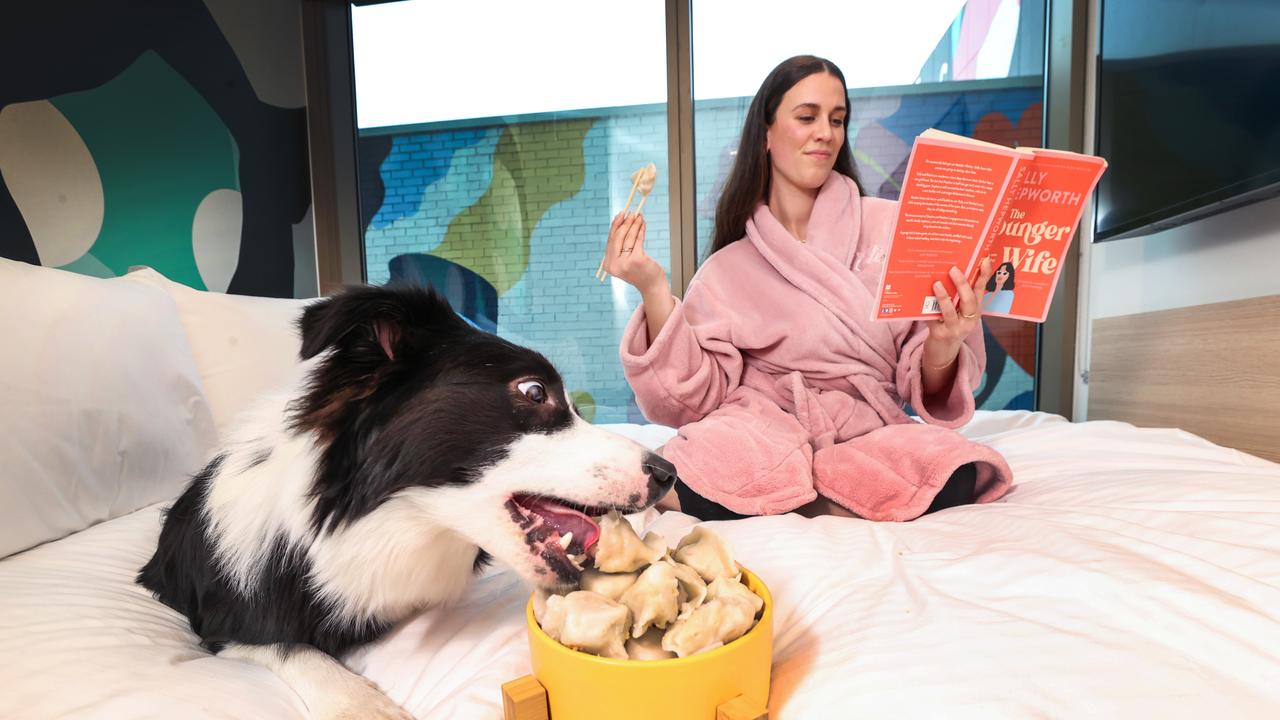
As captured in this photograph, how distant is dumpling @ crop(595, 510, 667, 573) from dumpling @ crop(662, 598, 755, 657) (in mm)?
82

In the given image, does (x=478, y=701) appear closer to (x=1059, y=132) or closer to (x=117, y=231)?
(x=117, y=231)

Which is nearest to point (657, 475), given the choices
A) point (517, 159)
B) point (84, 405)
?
point (84, 405)

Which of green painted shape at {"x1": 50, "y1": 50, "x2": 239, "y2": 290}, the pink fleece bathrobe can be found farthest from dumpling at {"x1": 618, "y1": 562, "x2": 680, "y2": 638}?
green painted shape at {"x1": 50, "y1": 50, "x2": 239, "y2": 290}

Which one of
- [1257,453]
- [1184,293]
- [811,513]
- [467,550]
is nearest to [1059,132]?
[1184,293]

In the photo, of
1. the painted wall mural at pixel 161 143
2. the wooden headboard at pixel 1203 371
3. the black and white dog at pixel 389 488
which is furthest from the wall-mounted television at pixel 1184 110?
the painted wall mural at pixel 161 143

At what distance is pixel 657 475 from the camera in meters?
0.81

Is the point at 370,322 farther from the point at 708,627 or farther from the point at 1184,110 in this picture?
the point at 1184,110

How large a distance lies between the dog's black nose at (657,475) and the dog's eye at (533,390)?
17cm

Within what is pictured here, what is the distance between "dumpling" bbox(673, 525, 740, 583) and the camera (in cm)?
68

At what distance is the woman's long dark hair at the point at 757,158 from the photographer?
164cm

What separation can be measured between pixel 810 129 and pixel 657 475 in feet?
3.82

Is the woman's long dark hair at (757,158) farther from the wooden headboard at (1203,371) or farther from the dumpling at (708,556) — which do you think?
the dumpling at (708,556)

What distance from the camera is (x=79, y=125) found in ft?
6.15

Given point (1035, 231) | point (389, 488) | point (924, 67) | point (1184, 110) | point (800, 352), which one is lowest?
point (389, 488)
